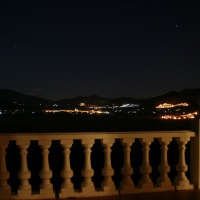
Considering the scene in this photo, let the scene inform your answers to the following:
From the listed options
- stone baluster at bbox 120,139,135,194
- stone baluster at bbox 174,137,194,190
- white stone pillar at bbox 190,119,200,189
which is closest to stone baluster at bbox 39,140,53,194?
stone baluster at bbox 120,139,135,194

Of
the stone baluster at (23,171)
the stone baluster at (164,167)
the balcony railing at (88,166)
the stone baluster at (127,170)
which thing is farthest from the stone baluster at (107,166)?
the stone baluster at (23,171)

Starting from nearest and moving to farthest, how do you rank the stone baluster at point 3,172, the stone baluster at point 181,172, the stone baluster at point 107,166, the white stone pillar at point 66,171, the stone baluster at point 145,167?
the stone baluster at point 3,172, the white stone pillar at point 66,171, the stone baluster at point 107,166, the stone baluster at point 145,167, the stone baluster at point 181,172

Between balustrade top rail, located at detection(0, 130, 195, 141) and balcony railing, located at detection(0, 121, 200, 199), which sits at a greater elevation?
balustrade top rail, located at detection(0, 130, 195, 141)

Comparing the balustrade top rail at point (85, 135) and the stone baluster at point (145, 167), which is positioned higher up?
the balustrade top rail at point (85, 135)

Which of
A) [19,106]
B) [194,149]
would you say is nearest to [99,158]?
[194,149]

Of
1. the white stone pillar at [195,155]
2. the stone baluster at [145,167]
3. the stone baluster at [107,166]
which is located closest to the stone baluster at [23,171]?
the stone baluster at [107,166]

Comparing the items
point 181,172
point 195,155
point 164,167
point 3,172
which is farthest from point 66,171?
point 195,155

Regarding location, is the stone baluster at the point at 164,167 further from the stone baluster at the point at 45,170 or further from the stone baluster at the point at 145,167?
the stone baluster at the point at 45,170

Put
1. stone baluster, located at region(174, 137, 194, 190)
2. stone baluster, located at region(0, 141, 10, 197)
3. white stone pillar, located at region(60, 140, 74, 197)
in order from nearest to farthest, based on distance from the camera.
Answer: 1. stone baluster, located at region(0, 141, 10, 197)
2. white stone pillar, located at region(60, 140, 74, 197)
3. stone baluster, located at region(174, 137, 194, 190)

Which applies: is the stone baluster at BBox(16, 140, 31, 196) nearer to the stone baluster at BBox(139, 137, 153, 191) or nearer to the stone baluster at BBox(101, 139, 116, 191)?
the stone baluster at BBox(101, 139, 116, 191)

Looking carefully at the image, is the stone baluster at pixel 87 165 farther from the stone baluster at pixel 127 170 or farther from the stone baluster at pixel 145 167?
the stone baluster at pixel 145 167

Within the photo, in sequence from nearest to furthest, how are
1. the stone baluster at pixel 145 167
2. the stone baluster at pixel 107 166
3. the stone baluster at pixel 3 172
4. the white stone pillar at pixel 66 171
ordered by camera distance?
the stone baluster at pixel 3 172 < the white stone pillar at pixel 66 171 < the stone baluster at pixel 107 166 < the stone baluster at pixel 145 167

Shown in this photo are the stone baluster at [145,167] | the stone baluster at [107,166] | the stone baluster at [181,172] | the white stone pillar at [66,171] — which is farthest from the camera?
the stone baluster at [181,172]

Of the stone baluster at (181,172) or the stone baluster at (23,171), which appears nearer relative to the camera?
the stone baluster at (23,171)
